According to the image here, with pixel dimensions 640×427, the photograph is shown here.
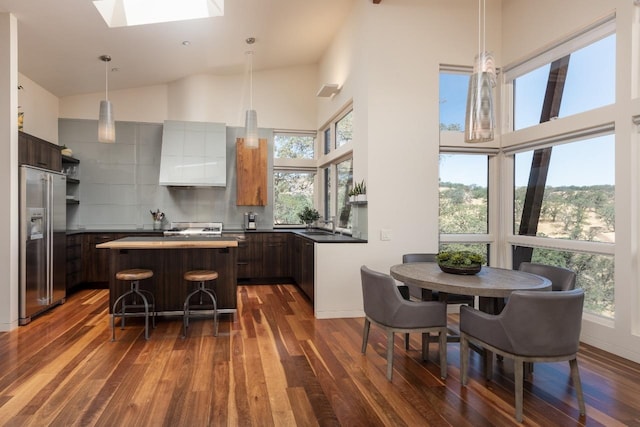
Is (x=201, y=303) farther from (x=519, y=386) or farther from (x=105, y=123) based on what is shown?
(x=519, y=386)

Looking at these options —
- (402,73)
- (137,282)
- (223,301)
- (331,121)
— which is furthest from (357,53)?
(137,282)

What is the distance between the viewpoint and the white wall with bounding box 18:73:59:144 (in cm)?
537

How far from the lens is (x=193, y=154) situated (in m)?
6.38

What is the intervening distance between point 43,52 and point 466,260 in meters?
5.33

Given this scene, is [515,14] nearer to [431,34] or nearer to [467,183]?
[431,34]

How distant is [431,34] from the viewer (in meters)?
4.69

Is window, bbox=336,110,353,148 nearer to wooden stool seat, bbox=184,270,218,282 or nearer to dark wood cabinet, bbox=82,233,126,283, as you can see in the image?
wooden stool seat, bbox=184,270,218,282

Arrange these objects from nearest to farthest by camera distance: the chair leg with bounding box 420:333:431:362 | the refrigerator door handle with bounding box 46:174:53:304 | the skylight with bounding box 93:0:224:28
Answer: the chair leg with bounding box 420:333:431:362
the skylight with bounding box 93:0:224:28
the refrigerator door handle with bounding box 46:174:53:304

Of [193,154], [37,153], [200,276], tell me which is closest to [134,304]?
[200,276]

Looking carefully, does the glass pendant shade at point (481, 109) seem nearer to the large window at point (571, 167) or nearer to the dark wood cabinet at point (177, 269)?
the large window at point (571, 167)

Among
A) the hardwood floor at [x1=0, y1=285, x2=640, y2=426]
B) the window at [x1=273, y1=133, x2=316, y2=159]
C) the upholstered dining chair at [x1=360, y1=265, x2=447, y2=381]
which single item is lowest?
the hardwood floor at [x1=0, y1=285, x2=640, y2=426]

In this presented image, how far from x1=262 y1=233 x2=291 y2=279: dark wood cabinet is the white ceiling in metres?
2.93

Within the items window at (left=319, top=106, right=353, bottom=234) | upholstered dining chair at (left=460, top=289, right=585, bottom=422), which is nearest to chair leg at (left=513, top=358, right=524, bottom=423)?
upholstered dining chair at (left=460, top=289, right=585, bottom=422)

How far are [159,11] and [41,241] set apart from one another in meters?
2.94
